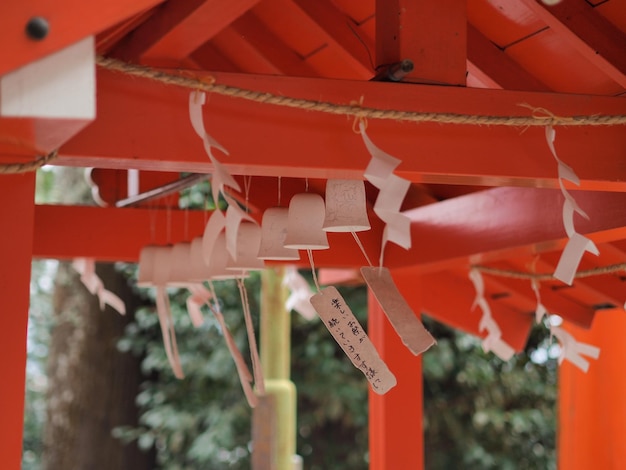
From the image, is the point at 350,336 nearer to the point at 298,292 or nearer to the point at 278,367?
the point at 298,292

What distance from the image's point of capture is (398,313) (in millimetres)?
1614

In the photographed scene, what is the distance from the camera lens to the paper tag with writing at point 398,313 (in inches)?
62.9

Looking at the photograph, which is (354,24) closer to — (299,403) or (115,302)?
(115,302)

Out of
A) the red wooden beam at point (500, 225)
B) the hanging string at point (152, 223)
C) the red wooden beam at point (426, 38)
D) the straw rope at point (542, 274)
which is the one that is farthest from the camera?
the hanging string at point (152, 223)

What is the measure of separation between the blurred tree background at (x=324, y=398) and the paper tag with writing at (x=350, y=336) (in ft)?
15.3

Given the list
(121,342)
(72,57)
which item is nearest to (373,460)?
(72,57)

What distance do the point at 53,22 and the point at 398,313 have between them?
0.82 m

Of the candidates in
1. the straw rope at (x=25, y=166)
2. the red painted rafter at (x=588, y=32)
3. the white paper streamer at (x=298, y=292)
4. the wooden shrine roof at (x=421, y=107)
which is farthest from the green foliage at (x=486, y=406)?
the straw rope at (x=25, y=166)

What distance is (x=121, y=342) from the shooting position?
611 centimetres

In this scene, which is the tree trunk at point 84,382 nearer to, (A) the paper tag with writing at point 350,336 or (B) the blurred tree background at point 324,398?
(B) the blurred tree background at point 324,398

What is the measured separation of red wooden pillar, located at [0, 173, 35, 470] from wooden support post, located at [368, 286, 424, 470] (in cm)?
156

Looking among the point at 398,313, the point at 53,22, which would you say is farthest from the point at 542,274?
the point at 53,22

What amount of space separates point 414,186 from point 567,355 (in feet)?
2.34

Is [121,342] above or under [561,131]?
under
